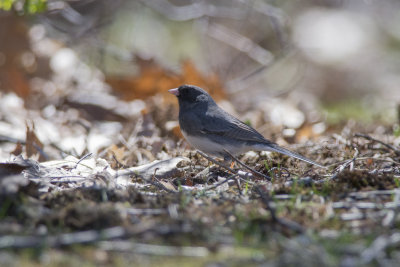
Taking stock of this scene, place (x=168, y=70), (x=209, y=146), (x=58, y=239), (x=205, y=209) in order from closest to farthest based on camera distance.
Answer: (x=58, y=239)
(x=205, y=209)
(x=209, y=146)
(x=168, y=70)

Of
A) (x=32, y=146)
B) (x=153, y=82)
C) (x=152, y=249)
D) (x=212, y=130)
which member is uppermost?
(x=152, y=249)

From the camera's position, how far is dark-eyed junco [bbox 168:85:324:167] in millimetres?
3887

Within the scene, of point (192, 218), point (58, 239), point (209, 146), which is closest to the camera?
point (58, 239)

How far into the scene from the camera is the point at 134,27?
28.8 feet

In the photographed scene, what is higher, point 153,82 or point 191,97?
point 191,97

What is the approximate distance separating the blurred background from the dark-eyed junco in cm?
52

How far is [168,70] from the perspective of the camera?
224 inches

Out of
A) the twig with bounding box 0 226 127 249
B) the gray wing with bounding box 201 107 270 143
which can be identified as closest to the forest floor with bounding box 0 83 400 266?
the twig with bounding box 0 226 127 249

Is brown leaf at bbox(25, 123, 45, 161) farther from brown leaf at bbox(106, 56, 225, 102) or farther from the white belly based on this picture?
brown leaf at bbox(106, 56, 225, 102)

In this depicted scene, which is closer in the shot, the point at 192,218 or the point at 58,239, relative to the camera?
the point at 58,239

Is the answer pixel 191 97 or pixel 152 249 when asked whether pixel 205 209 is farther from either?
pixel 191 97

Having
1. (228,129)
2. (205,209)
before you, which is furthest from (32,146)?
(205,209)

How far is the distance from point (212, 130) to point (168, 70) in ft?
6.10

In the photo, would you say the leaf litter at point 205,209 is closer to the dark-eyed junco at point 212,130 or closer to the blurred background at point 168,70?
the dark-eyed junco at point 212,130
